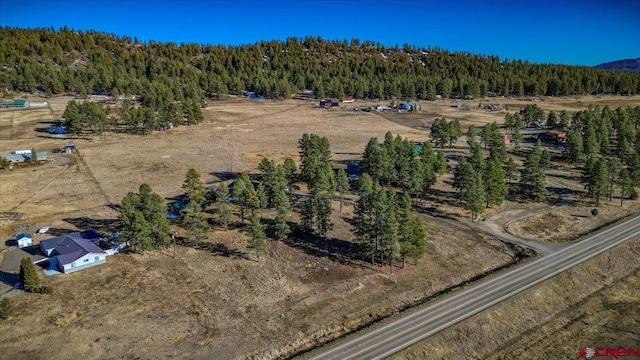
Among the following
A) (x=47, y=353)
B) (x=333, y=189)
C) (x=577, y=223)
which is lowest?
→ (x=47, y=353)

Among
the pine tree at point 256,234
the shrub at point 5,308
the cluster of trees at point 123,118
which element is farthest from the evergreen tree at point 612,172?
the cluster of trees at point 123,118

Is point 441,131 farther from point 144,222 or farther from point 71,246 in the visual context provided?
point 71,246

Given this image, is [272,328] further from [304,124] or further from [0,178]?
[304,124]

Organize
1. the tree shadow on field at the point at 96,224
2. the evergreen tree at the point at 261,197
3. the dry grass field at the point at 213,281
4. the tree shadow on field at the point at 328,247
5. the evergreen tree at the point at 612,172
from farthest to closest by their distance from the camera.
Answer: the evergreen tree at the point at 612,172 < the evergreen tree at the point at 261,197 < the tree shadow on field at the point at 96,224 < the tree shadow on field at the point at 328,247 < the dry grass field at the point at 213,281

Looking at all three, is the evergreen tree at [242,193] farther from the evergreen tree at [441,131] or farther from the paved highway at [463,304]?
the evergreen tree at [441,131]

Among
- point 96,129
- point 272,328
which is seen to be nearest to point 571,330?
point 272,328

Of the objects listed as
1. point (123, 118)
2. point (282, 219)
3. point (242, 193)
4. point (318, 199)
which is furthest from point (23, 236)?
point (123, 118)
